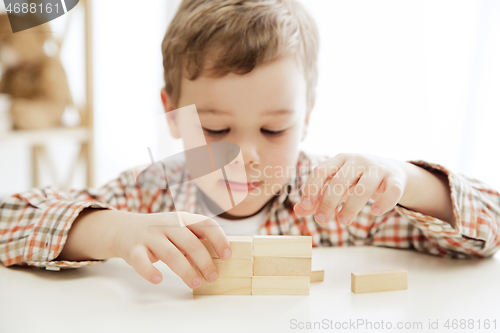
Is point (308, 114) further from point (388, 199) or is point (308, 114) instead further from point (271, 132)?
point (388, 199)

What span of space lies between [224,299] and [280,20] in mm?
335

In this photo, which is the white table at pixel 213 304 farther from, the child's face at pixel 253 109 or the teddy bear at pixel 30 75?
the teddy bear at pixel 30 75

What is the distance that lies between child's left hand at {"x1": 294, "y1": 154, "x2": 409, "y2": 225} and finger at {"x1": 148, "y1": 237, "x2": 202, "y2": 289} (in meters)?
0.11

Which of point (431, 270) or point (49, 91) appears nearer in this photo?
point (431, 270)

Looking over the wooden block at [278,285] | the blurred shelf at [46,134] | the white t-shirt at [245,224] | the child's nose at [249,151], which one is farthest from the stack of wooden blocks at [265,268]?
the blurred shelf at [46,134]

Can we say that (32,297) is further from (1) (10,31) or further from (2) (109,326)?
(1) (10,31)

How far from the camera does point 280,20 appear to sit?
1.69 feet

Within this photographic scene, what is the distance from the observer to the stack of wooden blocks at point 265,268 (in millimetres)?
385

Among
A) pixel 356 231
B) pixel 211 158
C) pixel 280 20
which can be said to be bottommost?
pixel 356 231

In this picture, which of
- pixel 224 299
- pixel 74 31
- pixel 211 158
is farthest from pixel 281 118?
pixel 74 31

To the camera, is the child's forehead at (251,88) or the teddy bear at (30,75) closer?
the child's forehead at (251,88)

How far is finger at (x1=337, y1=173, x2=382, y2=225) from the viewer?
40cm

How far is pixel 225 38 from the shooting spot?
19.2 inches

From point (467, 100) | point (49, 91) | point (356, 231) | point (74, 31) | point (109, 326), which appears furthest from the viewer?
point (74, 31)
